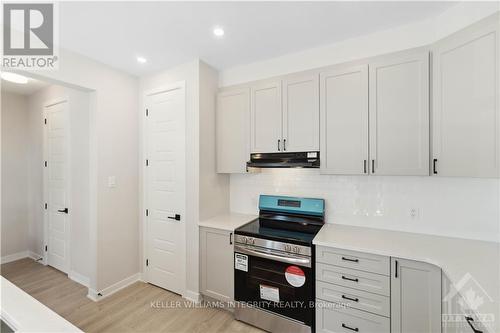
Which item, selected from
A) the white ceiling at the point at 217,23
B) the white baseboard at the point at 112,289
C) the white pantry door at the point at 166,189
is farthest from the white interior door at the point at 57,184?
the white ceiling at the point at 217,23

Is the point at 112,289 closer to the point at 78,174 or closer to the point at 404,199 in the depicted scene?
the point at 78,174

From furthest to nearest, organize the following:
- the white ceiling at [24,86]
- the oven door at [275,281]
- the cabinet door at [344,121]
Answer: the white ceiling at [24,86] < the cabinet door at [344,121] < the oven door at [275,281]

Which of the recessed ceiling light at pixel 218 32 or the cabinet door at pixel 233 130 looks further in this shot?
the cabinet door at pixel 233 130

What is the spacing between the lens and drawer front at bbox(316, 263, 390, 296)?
168cm

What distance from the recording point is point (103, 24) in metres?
1.94

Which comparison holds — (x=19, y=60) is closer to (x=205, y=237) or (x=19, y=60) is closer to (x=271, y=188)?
(x=205, y=237)

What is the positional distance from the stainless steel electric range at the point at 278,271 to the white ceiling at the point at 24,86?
3.75 m

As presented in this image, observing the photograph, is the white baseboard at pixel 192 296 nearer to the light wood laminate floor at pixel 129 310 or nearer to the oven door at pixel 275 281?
the light wood laminate floor at pixel 129 310

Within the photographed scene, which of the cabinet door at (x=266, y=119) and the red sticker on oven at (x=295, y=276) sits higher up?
the cabinet door at (x=266, y=119)

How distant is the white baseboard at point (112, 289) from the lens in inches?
103

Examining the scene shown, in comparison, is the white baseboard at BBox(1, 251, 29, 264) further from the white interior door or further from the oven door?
the oven door

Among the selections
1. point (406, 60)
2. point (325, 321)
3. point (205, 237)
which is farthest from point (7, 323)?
point (406, 60)

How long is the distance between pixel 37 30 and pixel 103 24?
0.63 meters

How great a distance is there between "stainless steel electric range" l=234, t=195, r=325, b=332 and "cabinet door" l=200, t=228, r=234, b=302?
3.7 inches
